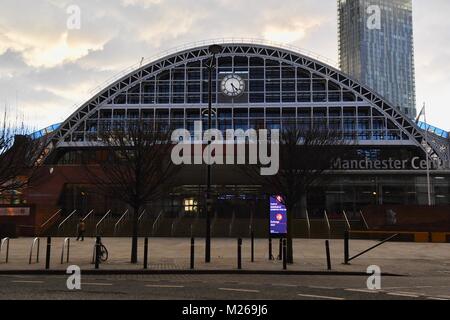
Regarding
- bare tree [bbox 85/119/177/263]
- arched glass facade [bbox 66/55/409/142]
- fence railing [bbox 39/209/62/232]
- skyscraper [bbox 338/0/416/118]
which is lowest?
fence railing [bbox 39/209/62/232]

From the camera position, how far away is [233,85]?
69000 millimetres

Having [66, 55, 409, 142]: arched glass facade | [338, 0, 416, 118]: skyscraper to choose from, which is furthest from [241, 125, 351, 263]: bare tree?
[66, 55, 409, 142]: arched glass facade

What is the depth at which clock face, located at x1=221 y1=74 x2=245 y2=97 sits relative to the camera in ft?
225

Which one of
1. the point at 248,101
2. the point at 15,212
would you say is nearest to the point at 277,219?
the point at 15,212

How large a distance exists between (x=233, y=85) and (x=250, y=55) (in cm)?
535

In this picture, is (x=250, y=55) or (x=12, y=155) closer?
(x=12, y=155)

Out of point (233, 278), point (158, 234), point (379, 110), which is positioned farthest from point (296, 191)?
point (379, 110)

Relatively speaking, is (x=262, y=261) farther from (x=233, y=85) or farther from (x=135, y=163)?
(x=233, y=85)

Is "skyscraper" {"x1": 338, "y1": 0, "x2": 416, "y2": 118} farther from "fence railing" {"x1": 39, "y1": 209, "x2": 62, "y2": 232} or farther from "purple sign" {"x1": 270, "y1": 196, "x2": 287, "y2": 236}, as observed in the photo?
"fence railing" {"x1": 39, "y1": 209, "x2": 62, "y2": 232}

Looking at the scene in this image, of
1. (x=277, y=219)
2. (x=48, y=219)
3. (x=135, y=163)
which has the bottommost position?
(x=48, y=219)

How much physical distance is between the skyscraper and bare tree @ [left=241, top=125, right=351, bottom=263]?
36.6 m

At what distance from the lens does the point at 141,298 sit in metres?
9.93
